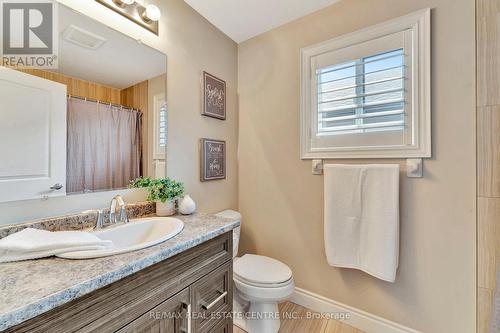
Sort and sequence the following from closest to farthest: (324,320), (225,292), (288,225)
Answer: (225,292) → (324,320) → (288,225)

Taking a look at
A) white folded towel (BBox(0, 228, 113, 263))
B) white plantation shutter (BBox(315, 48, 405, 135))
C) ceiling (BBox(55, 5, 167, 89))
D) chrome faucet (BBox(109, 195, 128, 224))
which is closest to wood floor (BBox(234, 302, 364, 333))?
chrome faucet (BBox(109, 195, 128, 224))

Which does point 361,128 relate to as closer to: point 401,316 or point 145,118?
point 401,316

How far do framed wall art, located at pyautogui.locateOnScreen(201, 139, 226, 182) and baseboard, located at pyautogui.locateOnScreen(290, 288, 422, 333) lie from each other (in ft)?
3.81

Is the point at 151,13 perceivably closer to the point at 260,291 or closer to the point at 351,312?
the point at 260,291

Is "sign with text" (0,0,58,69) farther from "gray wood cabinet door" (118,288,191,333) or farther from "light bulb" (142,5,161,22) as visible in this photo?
"gray wood cabinet door" (118,288,191,333)

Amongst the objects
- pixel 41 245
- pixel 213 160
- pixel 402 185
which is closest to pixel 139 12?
pixel 213 160

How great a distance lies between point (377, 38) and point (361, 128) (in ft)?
Result: 1.93

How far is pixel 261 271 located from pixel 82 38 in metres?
1.69

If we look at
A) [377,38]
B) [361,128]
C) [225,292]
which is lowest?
[225,292]

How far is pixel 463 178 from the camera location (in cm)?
121

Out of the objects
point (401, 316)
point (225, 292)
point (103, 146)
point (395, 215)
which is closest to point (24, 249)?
point (103, 146)

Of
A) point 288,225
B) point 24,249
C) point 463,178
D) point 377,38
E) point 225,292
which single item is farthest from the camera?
point 288,225

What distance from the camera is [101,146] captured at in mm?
1145

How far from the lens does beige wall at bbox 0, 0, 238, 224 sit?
3.85 feet
